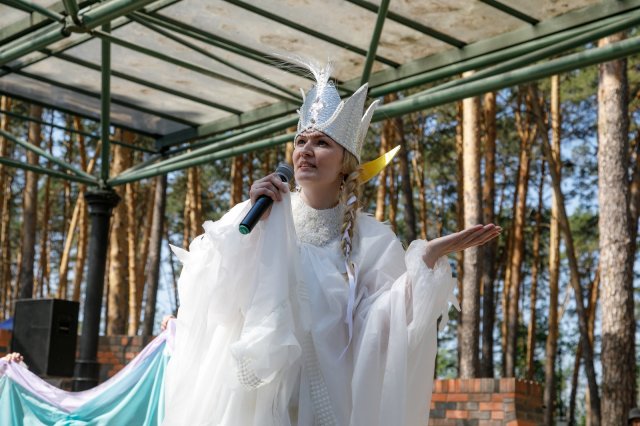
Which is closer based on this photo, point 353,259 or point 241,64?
point 353,259

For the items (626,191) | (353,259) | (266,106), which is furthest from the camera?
(626,191)

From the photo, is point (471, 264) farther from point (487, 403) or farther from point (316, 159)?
point (316, 159)

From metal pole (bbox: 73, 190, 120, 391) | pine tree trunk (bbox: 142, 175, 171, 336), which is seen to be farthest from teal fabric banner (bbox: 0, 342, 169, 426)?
pine tree trunk (bbox: 142, 175, 171, 336)

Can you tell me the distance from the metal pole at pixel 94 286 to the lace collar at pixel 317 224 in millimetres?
4800

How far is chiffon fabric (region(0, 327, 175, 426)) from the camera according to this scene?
461cm

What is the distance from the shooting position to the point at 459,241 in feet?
9.07

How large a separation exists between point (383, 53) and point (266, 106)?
132 centimetres

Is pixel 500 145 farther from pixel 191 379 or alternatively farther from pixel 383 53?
pixel 191 379

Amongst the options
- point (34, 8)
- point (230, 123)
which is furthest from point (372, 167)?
point (230, 123)

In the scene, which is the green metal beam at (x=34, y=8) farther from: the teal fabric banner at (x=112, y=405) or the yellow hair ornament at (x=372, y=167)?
the yellow hair ornament at (x=372, y=167)

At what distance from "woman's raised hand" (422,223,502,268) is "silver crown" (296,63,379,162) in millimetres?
493

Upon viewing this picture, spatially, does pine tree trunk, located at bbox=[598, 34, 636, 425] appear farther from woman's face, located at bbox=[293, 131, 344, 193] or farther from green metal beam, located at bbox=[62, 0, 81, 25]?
woman's face, located at bbox=[293, 131, 344, 193]

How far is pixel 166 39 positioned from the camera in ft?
22.0

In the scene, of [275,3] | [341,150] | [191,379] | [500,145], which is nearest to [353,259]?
[341,150]
